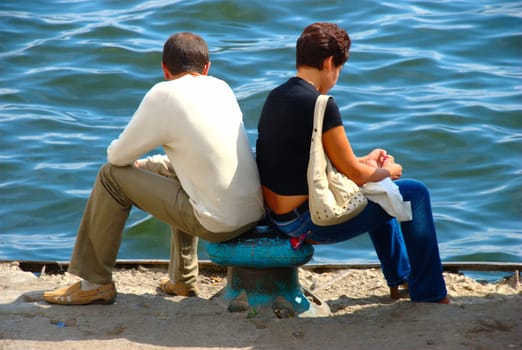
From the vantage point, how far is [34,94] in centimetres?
1004

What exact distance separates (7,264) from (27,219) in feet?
6.32

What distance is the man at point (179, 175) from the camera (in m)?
4.29

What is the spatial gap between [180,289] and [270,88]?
537 cm

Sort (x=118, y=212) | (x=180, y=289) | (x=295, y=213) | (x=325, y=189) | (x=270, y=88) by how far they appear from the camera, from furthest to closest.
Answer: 1. (x=270, y=88)
2. (x=180, y=289)
3. (x=118, y=212)
4. (x=295, y=213)
5. (x=325, y=189)

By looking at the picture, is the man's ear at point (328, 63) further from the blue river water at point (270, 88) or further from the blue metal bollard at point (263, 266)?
the blue river water at point (270, 88)

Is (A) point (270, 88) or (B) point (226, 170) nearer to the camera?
(B) point (226, 170)

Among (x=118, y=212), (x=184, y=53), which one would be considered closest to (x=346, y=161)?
(x=184, y=53)

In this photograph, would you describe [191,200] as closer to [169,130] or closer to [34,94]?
[169,130]

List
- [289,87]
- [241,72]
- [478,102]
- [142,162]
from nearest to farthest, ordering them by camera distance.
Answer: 1. [289,87]
2. [142,162]
3. [478,102]
4. [241,72]

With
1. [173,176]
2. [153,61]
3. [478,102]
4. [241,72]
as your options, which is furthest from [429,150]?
[173,176]

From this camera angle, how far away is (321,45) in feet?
13.9

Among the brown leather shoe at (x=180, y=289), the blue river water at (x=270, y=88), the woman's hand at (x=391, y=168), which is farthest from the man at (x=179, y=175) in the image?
the blue river water at (x=270, y=88)

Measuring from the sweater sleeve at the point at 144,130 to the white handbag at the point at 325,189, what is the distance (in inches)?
30.0

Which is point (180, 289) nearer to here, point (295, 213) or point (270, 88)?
point (295, 213)
